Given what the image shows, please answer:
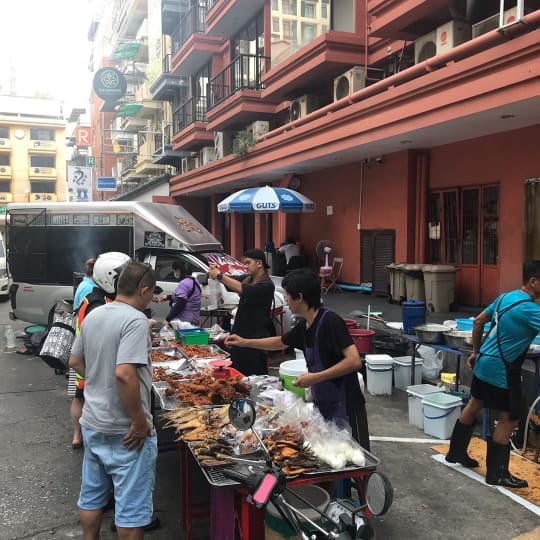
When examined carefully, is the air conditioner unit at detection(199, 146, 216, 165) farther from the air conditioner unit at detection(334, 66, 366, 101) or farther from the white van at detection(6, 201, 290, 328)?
the white van at detection(6, 201, 290, 328)

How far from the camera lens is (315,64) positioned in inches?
526

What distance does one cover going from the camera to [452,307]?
10727 mm

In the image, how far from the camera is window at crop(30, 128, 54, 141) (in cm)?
5899

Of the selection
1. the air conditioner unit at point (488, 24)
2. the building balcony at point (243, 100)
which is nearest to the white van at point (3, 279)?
the building balcony at point (243, 100)

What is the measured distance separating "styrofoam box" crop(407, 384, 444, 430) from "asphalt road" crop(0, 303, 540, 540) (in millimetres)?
99

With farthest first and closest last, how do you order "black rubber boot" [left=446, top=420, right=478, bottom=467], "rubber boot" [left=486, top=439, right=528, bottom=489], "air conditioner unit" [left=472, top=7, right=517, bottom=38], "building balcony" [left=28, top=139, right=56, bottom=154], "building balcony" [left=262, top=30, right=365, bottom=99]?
"building balcony" [left=28, top=139, right=56, bottom=154], "building balcony" [left=262, top=30, right=365, bottom=99], "air conditioner unit" [left=472, top=7, right=517, bottom=38], "black rubber boot" [left=446, top=420, right=478, bottom=467], "rubber boot" [left=486, top=439, right=528, bottom=489]

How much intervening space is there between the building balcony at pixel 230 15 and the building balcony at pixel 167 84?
22.4 feet

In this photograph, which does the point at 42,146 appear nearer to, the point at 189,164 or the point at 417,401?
the point at 189,164

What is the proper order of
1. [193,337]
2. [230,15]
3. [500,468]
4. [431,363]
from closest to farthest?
1. [500,468]
2. [193,337]
3. [431,363]
4. [230,15]

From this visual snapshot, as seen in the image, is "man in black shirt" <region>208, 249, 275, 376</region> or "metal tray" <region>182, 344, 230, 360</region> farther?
"man in black shirt" <region>208, 249, 275, 376</region>

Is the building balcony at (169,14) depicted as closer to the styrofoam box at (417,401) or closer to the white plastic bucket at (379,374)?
the white plastic bucket at (379,374)

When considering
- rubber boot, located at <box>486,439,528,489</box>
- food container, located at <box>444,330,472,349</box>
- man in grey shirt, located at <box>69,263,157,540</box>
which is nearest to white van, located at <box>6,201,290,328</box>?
food container, located at <box>444,330,472,349</box>

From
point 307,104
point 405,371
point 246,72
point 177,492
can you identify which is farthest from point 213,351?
point 246,72

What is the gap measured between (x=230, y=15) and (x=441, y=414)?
18.1 metres
